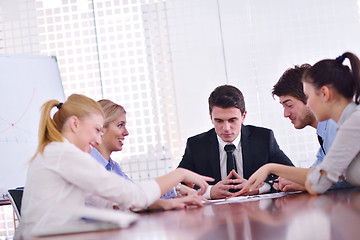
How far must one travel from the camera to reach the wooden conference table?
0.91 m

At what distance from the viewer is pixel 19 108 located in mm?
3775

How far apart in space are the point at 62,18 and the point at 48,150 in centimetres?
356

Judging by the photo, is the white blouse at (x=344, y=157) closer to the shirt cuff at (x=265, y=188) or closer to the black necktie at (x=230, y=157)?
the shirt cuff at (x=265, y=188)

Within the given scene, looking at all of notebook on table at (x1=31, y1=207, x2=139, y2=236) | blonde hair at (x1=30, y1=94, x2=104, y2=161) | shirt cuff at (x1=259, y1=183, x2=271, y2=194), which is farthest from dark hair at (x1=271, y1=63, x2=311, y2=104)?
notebook on table at (x1=31, y1=207, x2=139, y2=236)

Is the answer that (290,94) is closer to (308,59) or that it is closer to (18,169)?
(308,59)

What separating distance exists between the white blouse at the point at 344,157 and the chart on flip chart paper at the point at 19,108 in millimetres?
2426

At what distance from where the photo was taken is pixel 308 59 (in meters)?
4.54

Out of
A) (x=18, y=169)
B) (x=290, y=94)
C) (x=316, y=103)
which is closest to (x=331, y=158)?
(x=316, y=103)

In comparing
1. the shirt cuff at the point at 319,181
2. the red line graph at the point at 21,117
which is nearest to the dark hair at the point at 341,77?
the shirt cuff at the point at 319,181

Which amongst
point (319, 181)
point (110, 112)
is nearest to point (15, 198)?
point (110, 112)

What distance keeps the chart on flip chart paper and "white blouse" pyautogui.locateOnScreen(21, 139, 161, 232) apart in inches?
84.2

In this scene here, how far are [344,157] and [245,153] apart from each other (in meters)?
1.20

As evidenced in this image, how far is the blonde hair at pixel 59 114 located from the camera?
1.71 m

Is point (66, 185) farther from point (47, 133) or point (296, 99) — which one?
point (296, 99)
